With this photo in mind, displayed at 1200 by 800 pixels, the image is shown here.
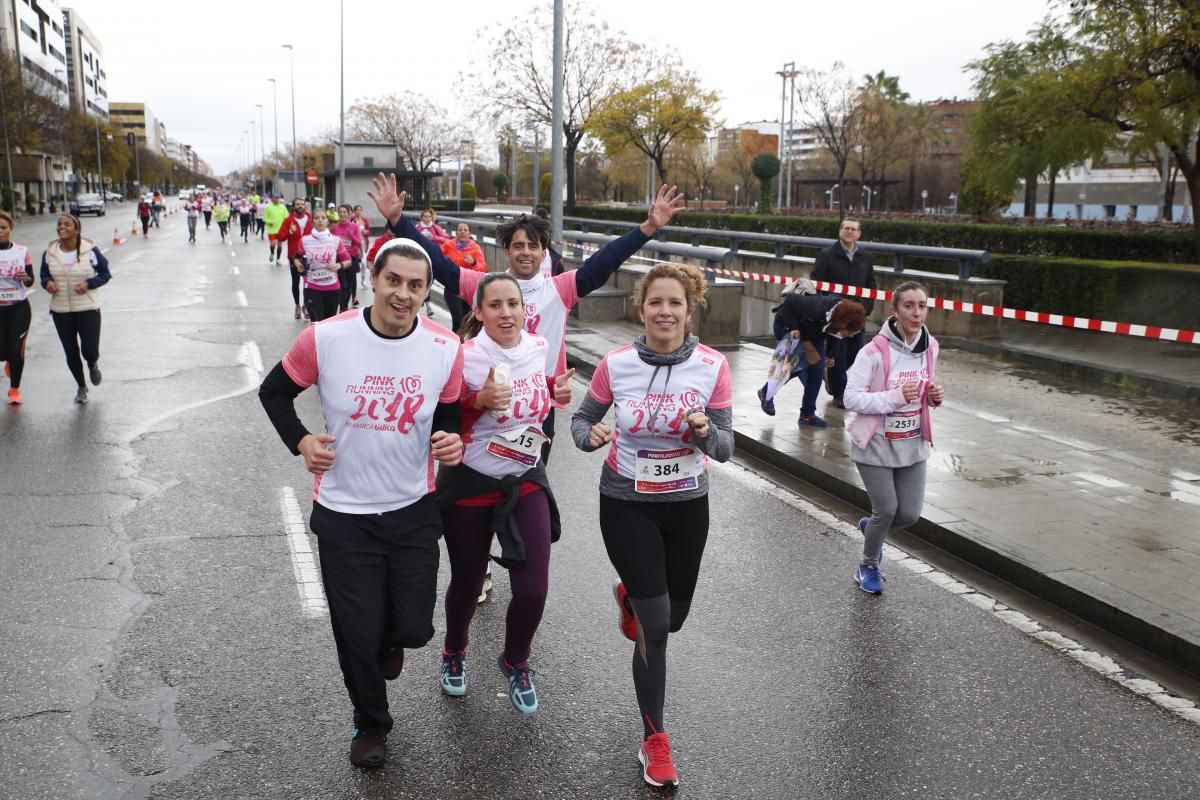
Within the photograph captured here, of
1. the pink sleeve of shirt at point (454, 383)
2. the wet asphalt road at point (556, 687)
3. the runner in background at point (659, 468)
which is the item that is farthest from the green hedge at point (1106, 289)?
the pink sleeve of shirt at point (454, 383)

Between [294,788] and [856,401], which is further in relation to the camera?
[856,401]

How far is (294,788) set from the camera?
3.68 metres

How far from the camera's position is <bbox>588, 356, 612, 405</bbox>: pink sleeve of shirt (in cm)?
403

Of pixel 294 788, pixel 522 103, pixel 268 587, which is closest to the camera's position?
pixel 294 788

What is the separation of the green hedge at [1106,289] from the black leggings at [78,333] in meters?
13.8

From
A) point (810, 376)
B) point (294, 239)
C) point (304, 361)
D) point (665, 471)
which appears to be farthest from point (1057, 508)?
point (294, 239)

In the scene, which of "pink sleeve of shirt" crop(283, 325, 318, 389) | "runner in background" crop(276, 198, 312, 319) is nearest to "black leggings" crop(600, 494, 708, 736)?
"pink sleeve of shirt" crop(283, 325, 318, 389)

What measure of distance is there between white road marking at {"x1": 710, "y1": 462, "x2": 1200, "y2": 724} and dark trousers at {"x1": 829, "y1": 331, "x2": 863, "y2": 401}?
261 cm

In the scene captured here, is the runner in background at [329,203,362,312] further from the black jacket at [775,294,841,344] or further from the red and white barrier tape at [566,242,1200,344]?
the black jacket at [775,294,841,344]

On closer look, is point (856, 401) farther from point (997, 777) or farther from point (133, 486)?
point (133, 486)

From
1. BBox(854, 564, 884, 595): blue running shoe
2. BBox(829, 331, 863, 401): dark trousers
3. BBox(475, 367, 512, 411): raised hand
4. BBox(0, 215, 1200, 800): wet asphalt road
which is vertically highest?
BBox(475, 367, 512, 411): raised hand

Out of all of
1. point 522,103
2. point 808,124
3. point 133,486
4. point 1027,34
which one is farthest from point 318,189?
point 133,486

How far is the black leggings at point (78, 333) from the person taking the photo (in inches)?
404

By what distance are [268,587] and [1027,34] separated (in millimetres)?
19123
